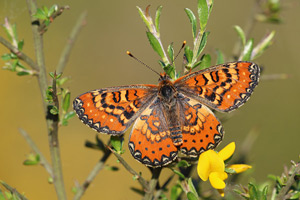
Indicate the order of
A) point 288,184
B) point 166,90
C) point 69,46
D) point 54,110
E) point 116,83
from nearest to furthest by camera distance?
point 288,184 → point 54,110 → point 69,46 → point 166,90 → point 116,83

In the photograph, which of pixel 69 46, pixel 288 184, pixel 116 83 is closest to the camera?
pixel 288 184

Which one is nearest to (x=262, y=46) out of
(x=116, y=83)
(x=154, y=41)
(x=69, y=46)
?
(x=154, y=41)

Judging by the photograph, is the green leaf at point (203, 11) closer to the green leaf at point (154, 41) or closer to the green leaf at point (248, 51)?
the green leaf at point (154, 41)

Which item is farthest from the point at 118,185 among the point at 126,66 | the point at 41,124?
the point at 126,66

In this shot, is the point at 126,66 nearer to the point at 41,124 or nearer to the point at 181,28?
the point at 181,28

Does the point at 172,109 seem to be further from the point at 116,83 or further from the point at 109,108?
the point at 116,83

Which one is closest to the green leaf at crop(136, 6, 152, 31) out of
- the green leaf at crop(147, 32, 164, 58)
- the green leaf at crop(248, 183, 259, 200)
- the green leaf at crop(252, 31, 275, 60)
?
the green leaf at crop(147, 32, 164, 58)
